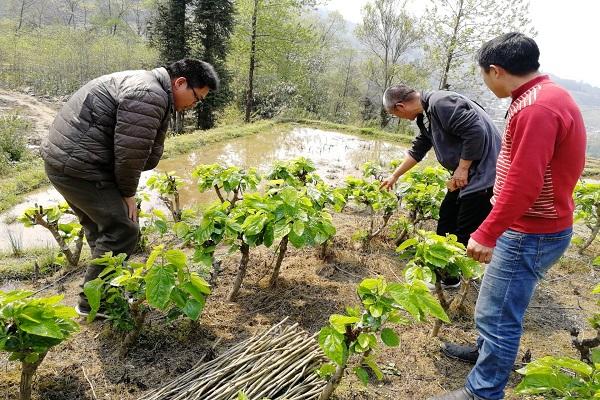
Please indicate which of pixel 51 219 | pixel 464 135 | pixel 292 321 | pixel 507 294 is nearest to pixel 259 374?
pixel 292 321

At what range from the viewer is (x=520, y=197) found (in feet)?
6.26

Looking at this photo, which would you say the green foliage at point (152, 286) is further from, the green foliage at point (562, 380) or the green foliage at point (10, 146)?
the green foliage at point (10, 146)

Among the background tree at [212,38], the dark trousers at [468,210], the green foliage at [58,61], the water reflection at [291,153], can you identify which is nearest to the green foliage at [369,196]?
the dark trousers at [468,210]

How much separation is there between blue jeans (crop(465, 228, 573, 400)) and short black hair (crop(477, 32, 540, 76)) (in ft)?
2.78

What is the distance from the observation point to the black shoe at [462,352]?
2957 mm

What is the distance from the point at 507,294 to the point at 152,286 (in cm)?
193

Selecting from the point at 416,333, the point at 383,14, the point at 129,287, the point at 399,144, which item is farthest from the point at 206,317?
the point at 383,14

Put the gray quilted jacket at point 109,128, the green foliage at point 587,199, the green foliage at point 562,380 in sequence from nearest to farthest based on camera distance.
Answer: the green foliage at point 562,380, the gray quilted jacket at point 109,128, the green foliage at point 587,199

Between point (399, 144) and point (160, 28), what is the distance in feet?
33.5

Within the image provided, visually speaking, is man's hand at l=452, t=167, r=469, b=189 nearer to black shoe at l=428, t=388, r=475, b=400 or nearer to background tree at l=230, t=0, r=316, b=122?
black shoe at l=428, t=388, r=475, b=400

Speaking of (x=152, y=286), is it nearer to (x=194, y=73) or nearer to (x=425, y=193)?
(x=194, y=73)

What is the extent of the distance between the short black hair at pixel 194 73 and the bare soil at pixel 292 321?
1.85m

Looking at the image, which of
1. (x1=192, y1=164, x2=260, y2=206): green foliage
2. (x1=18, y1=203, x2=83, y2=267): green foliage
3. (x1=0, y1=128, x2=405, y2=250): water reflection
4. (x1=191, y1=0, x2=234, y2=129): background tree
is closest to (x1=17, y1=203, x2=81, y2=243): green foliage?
(x1=18, y1=203, x2=83, y2=267): green foliage

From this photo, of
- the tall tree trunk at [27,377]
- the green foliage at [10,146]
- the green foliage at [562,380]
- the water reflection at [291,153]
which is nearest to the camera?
the green foliage at [562,380]
